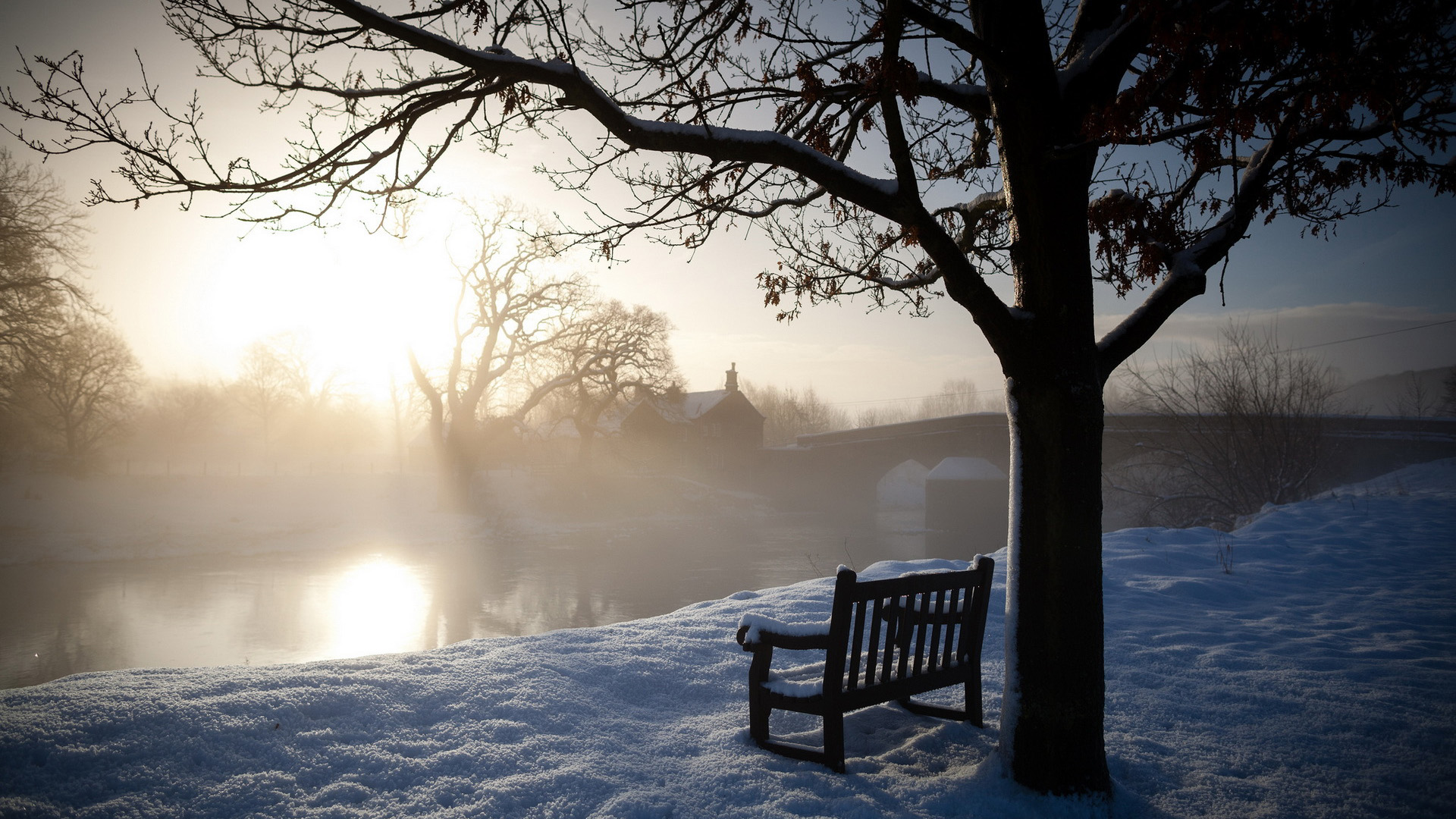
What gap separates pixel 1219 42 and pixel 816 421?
91.0 meters

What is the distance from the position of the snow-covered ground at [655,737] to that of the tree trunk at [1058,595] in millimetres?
195

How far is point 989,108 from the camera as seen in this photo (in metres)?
4.26

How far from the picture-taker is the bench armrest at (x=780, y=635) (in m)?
3.79

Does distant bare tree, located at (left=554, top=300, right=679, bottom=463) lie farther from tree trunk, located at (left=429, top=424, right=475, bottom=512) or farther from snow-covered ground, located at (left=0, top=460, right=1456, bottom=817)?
snow-covered ground, located at (left=0, top=460, right=1456, bottom=817)

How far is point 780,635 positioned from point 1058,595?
140cm

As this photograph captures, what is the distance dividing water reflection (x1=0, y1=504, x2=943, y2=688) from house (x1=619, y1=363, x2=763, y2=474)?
17.4 metres

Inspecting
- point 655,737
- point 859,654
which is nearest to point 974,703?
point 859,654

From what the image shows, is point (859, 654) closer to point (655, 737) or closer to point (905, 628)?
point (905, 628)

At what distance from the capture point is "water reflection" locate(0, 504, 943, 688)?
12.9m

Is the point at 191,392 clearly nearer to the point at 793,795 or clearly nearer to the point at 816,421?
the point at 816,421

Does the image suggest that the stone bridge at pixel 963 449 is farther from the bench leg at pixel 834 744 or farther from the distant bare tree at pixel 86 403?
the distant bare tree at pixel 86 403

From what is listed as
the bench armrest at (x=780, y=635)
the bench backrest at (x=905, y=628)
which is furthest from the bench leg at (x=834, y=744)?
the bench armrest at (x=780, y=635)

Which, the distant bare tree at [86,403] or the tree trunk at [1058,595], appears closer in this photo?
the tree trunk at [1058,595]

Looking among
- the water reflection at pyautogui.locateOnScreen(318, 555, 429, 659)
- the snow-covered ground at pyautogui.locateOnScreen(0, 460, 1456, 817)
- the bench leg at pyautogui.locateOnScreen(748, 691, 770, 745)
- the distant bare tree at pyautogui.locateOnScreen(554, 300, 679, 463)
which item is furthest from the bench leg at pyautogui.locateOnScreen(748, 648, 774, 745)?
the distant bare tree at pyautogui.locateOnScreen(554, 300, 679, 463)
